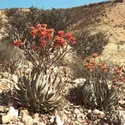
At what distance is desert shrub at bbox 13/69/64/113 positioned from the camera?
8.46m

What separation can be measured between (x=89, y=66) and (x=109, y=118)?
76.3 inches

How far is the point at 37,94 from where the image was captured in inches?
336

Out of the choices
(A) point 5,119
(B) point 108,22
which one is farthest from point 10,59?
(B) point 108,22

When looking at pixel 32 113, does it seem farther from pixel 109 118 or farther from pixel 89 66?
pixel 89 66

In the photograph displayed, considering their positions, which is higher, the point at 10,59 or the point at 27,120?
the point at 10,59

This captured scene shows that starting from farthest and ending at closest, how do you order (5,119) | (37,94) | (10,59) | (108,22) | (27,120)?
(108,22) → (10,59) → (37,94) → (27,120) → (5,119)

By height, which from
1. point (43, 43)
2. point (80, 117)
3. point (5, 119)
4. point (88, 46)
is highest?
point (88, 46)

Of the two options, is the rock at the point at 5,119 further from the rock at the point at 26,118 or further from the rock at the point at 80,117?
the rock at the point at 80,117

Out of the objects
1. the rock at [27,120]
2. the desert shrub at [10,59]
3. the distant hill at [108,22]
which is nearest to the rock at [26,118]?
the rock at [27,120]

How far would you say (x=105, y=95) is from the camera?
9.81 meters

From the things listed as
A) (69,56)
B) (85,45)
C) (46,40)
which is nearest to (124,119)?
(46,40)

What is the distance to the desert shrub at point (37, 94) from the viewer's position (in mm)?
8461

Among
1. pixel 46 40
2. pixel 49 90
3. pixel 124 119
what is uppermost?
pixel 46 40

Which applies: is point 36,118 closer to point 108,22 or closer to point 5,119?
point 5,119
